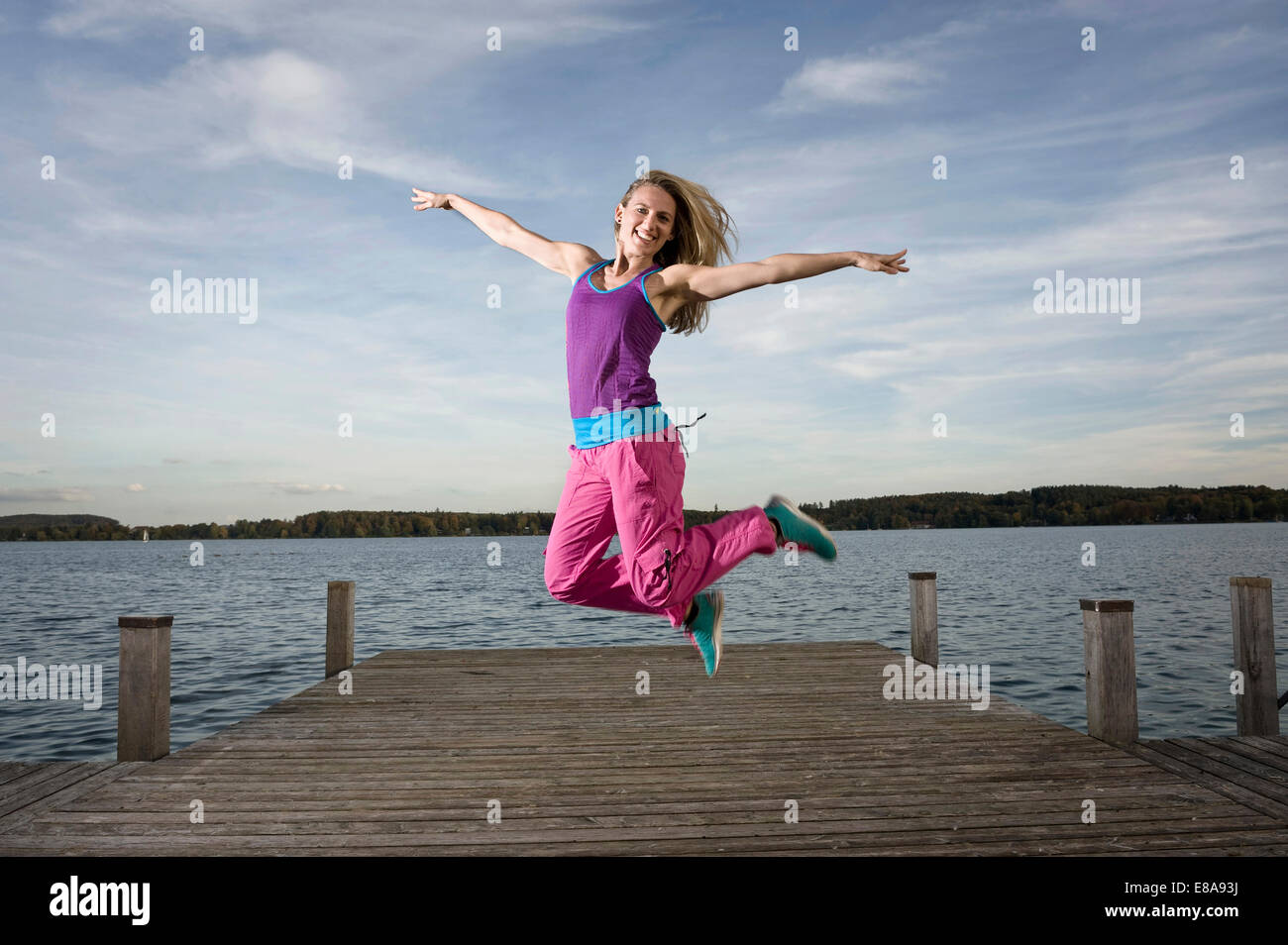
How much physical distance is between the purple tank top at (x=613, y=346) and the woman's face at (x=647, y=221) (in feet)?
0.58

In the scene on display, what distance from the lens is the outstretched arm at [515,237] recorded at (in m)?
3.60

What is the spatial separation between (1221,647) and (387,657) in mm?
15437

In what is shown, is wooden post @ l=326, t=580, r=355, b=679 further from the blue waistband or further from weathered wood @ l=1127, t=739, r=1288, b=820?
weathered wood @ l=1127, t=739, r=1288, b=820

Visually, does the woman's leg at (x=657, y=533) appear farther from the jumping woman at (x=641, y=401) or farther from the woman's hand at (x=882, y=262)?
the woman's hand at (x=882, y=262)

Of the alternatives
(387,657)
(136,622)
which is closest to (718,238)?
(136,622)

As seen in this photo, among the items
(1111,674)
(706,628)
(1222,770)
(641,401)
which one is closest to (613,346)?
(641,401)

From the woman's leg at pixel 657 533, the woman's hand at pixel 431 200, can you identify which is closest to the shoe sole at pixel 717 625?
the woman's leg at pixel 657 533

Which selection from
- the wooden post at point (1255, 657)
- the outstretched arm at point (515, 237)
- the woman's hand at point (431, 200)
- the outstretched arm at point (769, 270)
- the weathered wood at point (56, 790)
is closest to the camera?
the outstretched arm at point (769, 270)

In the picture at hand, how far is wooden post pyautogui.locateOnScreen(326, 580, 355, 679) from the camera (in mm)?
8000

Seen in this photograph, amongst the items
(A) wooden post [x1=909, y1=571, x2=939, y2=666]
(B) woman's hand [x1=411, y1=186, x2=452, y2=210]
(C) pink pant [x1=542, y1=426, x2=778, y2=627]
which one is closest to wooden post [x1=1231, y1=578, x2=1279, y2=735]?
(A) wooden post [x1=909, y1=571, x2=939, y2=666]

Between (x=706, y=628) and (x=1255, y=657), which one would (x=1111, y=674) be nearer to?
(x=1255, y=657)

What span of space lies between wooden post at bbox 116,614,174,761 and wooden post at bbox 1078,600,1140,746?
17.3ft

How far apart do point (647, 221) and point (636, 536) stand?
3.99ft
